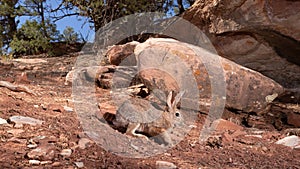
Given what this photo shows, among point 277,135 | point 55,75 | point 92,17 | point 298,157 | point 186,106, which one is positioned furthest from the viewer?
point 92,17

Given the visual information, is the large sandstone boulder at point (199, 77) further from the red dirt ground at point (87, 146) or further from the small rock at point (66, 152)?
the small rock at point (66, 152)

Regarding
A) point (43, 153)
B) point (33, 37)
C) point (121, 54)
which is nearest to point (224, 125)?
point (43, 153)

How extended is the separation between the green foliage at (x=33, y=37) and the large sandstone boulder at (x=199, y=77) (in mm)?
3937

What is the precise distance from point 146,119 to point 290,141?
1.17 m

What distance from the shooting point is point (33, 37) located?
22.9 feet

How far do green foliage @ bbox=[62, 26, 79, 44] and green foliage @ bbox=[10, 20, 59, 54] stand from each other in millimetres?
194

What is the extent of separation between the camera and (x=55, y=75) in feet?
15.6

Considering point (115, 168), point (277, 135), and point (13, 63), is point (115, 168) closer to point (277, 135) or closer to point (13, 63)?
point (277, 135)

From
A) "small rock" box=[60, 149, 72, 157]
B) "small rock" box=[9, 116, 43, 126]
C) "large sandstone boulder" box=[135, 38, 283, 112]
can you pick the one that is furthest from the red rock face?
"small rock" box=[60, 149, 72, 157]

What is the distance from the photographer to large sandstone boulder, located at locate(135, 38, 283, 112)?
11.2 ft

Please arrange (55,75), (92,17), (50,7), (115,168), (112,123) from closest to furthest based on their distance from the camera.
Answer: (115,168), (112,123), (55,75), (92,17), (50,7)

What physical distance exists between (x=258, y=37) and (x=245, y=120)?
4.25 feet

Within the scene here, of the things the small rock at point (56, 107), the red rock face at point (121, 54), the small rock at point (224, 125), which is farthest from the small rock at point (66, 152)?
the red rock face at point (121, 54)

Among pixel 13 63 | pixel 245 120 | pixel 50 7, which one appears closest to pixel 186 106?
pixel 245 120
